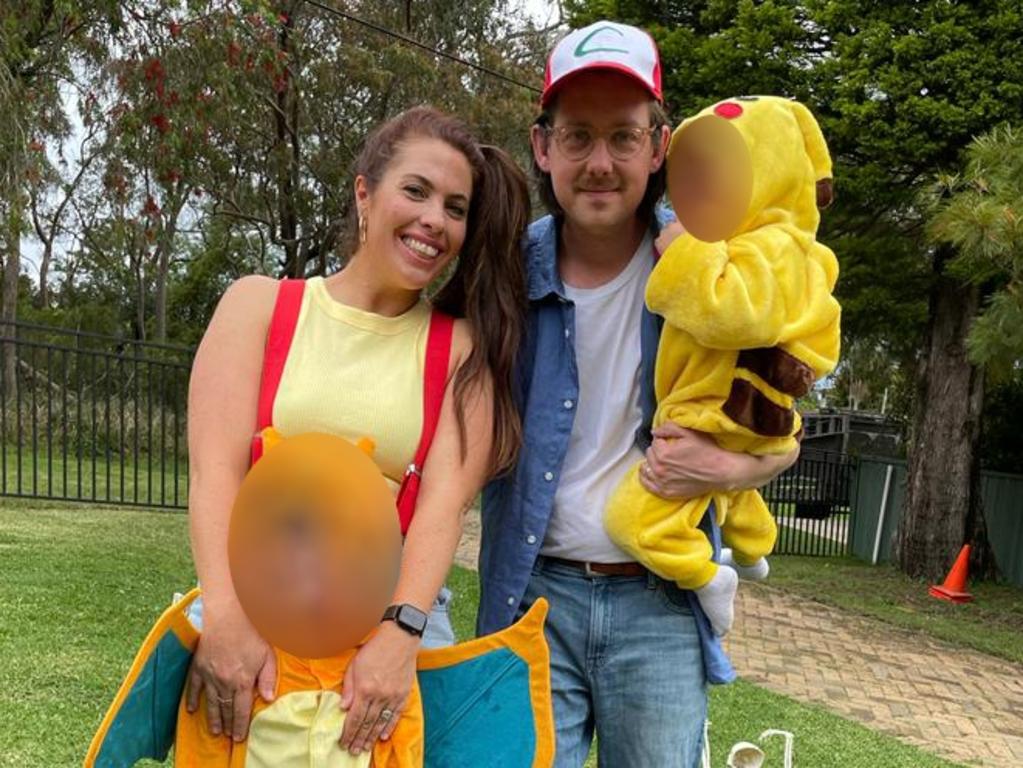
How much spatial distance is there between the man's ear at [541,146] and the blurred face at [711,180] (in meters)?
0.25

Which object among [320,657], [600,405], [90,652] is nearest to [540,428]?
[600,405]

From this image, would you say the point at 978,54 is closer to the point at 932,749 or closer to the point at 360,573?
the point at 932,749

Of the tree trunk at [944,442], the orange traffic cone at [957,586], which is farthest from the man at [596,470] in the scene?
the tree trunk at [944,442]

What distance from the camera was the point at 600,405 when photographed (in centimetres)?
191

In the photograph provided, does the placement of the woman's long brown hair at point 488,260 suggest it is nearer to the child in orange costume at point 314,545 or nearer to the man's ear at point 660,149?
the man's ear at point 660,149

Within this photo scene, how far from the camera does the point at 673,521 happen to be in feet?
5.92

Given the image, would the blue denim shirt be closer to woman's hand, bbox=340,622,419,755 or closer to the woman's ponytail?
the woman's ponytail

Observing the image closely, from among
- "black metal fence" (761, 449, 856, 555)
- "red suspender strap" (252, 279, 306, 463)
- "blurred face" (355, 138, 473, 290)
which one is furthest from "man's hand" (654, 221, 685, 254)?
"black metal fence" (761, 449, 856, 555)

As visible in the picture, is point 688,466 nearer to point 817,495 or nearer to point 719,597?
point 719,597

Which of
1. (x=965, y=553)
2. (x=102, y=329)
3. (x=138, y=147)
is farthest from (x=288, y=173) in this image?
(x=102, y=329)

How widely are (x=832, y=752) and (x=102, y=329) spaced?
2745 centimetres

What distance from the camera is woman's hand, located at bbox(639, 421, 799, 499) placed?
1.79 metres


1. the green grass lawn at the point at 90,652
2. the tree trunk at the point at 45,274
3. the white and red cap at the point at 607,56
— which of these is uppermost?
the white and red cap at the point at 607,56

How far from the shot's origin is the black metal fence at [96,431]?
29.5ft
